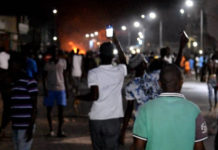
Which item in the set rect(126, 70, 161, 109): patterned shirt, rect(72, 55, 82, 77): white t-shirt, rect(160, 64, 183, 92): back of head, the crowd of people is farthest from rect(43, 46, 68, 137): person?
rect(72, 55, 82, 77): white t-shirt

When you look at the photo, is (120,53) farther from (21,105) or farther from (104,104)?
(21,105)

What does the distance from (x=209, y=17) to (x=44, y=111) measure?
9933 mm

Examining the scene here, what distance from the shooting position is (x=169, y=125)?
3320mm

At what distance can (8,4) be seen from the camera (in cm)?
2417

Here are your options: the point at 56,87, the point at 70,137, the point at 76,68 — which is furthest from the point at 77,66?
the point at 70,137

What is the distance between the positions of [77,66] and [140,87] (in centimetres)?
969

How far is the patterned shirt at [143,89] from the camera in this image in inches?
286

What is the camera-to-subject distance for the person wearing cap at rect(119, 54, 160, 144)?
7282mm

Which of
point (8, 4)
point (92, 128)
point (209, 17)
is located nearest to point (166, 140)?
point (209, 17)

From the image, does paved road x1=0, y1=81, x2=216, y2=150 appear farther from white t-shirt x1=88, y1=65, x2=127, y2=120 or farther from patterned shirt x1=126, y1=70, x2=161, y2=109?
white t-shirt x1=88, y1=65, x2=127, y2=120

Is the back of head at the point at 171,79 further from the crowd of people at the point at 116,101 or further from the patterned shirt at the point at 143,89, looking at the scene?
the patterned shirt at the point at 143,89

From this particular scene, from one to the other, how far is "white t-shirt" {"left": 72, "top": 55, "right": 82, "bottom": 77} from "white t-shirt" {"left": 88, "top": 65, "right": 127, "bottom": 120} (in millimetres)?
11177

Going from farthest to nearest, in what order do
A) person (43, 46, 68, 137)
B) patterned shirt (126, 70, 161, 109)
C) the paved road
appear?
person (43, 46, 68, 137) < the paved road < patterned shirt (126, 70, 161, 109)

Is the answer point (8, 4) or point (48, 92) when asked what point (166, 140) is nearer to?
point (48, 92)
